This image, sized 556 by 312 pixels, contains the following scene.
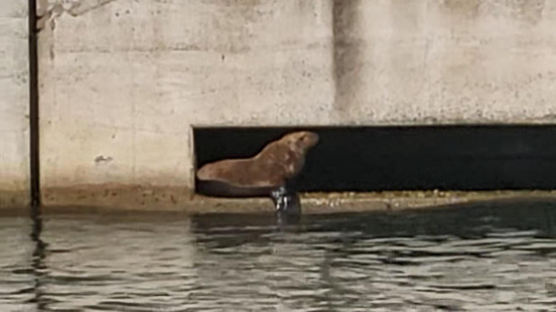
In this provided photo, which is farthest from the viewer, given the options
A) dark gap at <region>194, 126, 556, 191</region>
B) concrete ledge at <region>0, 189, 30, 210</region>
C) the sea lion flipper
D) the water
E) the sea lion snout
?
dark gap at <region>194, 126, 556, 191</region>

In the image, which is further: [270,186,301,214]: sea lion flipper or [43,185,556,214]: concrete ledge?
[270,186,301,214]: sea lion flipper

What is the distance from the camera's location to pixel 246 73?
1083cm

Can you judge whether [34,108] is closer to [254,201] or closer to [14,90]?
[14,90]

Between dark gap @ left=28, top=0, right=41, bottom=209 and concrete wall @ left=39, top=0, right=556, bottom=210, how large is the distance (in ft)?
0.18

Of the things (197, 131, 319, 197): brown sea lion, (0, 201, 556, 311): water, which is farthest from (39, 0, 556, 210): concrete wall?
(0, 201, 556, 311): water

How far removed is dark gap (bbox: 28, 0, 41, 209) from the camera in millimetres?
10828

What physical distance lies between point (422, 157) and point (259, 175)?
213 cm

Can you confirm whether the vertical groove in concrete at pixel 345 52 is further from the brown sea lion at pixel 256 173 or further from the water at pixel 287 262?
the water at pixel 287 262

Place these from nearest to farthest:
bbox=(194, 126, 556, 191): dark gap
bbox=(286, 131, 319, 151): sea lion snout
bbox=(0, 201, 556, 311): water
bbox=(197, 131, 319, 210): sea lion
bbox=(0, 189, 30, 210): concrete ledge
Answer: bbox=(0, 201, 556, 311): water, bbox=(0, 189, 30, 210): concrete ledge, bbox=(197, 131, 319, 210): sea lion, bbox=(286, 131, 319, 151): sea lion snout, bbox=(194, 126, 556, 191): dark gap

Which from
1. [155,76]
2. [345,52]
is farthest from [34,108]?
[345,52]

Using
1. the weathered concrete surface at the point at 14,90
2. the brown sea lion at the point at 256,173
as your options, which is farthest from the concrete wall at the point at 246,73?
the brown sea lion at the point at 256,173

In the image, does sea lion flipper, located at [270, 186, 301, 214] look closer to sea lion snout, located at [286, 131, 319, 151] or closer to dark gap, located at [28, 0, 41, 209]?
sea lion snout, located at [286, 131, 319, 151]

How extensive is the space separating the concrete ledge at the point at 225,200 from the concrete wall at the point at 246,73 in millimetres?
20

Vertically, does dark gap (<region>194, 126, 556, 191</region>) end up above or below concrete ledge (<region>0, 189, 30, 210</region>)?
above
